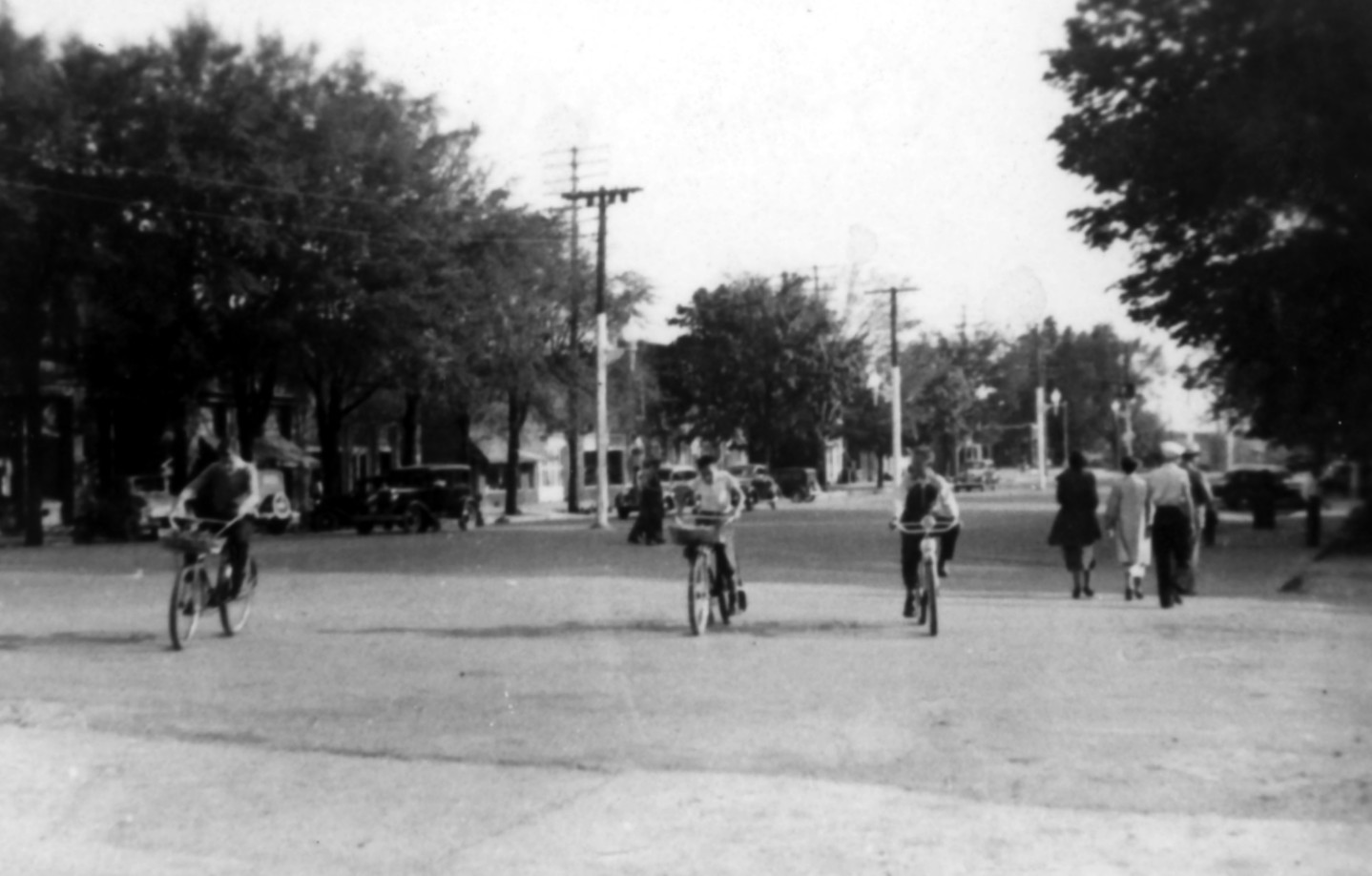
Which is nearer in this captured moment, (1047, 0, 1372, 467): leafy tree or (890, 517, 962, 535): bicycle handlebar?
(1047, 0, 1372, 467): leafy tree

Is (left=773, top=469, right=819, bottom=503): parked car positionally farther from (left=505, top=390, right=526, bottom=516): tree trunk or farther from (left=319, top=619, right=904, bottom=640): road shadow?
(left=319, top=619, right=904, bottom=640): road shadow

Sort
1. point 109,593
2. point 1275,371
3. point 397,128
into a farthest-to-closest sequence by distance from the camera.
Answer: point 397,128, point 109,593, point 1275,371

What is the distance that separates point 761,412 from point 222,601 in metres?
66.8

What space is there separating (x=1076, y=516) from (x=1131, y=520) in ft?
2.68

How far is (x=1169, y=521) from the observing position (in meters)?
16.8

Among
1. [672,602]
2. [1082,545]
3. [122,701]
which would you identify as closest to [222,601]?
[122,701]

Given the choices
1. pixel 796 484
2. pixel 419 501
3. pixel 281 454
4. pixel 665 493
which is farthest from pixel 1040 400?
pixel 796 484

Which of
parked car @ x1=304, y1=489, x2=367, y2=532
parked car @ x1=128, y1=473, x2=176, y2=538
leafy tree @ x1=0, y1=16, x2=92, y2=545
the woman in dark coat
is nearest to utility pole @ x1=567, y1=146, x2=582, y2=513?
parked car @ x1=304, y1=489, x2=367, y2=532

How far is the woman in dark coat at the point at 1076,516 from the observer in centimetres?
1845

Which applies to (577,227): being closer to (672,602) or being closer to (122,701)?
(672,602)

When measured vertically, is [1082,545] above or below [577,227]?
below

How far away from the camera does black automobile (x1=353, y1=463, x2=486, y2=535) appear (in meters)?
42.7

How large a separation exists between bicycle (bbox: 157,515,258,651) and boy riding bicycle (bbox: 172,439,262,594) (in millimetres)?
64

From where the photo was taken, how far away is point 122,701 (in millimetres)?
10461
